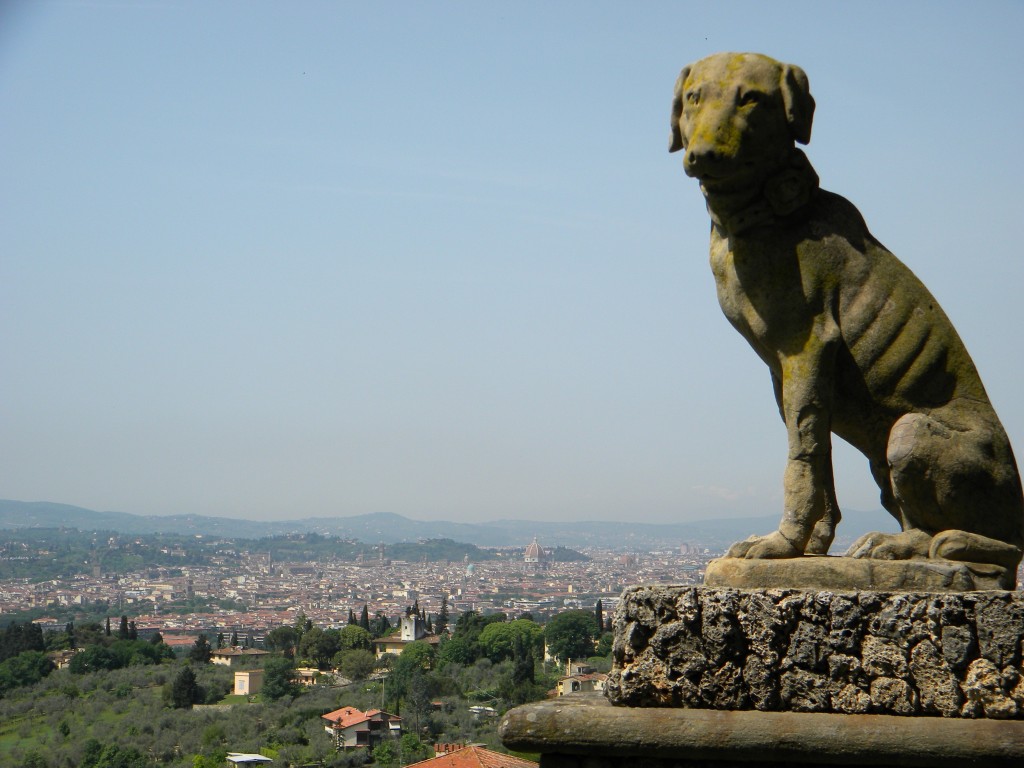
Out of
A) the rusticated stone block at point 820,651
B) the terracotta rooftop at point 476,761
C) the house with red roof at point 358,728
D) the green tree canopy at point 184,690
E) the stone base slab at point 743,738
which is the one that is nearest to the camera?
the stone base slab at point 743,738

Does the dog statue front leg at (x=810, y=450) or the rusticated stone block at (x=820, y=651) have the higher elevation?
the dog statue front leg at (x=810, y=450)

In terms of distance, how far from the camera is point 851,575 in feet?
19.4

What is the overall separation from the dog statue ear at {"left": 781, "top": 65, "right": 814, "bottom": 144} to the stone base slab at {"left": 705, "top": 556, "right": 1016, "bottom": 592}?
192cm

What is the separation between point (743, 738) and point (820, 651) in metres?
0.47

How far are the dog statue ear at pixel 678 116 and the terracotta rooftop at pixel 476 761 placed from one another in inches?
2145

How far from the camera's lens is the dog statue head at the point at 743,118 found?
6234mm

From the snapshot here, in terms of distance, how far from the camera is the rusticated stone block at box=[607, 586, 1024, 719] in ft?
18.3

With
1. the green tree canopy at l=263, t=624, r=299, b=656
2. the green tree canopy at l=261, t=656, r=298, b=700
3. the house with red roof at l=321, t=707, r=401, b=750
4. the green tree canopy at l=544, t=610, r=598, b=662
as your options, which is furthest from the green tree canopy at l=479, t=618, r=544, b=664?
the green tree canopy at l=263, t=624, r=299, b=656

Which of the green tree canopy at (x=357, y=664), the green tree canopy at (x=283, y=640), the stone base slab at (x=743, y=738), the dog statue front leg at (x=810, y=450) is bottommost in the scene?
the green tree canopy at (x=357, y=664)

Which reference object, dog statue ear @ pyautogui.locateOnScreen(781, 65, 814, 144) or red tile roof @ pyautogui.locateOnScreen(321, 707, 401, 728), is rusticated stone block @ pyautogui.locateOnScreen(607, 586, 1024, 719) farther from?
red tile roof @ pyautogui.locateOnScreen(321, 707, 401, 728)

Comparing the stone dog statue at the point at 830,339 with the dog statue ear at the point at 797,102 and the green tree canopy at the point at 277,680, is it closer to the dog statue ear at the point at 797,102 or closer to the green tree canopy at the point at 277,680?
the dog statue ear at the point at 797,102

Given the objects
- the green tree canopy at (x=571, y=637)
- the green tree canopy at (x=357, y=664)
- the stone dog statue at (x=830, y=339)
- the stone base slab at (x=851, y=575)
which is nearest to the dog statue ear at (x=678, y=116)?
the stone dog statue at (x=830, y=339)

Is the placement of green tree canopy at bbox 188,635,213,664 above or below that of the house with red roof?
above

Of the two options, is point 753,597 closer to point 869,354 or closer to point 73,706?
point 869,354
